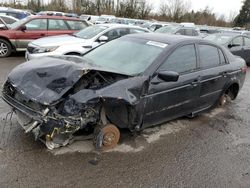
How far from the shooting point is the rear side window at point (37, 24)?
10.9 meters

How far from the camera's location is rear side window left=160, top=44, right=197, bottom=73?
4.50m

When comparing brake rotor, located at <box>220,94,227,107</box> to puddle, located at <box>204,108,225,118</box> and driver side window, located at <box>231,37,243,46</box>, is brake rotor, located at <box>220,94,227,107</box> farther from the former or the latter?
driver side window, located at <box>231,37,243,46</box>

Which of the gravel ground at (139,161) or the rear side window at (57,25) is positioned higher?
the rear side window at (57,25)

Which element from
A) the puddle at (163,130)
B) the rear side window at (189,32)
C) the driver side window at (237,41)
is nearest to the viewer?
the puddle at (163,130)

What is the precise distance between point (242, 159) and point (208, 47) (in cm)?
219

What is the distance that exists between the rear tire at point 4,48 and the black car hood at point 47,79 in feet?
24.6

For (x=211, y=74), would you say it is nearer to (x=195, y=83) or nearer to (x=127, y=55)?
(x=195, y=83)

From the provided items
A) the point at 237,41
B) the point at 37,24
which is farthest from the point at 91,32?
the point at 237,41

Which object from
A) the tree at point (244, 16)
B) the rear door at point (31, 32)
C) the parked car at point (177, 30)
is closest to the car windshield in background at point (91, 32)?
the rear door at point (31, 32)

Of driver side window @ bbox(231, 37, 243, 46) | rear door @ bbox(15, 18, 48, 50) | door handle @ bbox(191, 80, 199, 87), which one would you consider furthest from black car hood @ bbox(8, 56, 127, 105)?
driver side window @ bbox(231, 37, 243, 46)

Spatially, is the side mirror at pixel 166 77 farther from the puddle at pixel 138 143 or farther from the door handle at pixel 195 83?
the puddle at pixel 138 143

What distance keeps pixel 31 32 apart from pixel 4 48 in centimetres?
120

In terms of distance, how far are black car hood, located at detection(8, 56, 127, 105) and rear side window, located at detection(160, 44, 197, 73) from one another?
1.26 metres

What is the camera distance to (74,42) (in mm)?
8797
